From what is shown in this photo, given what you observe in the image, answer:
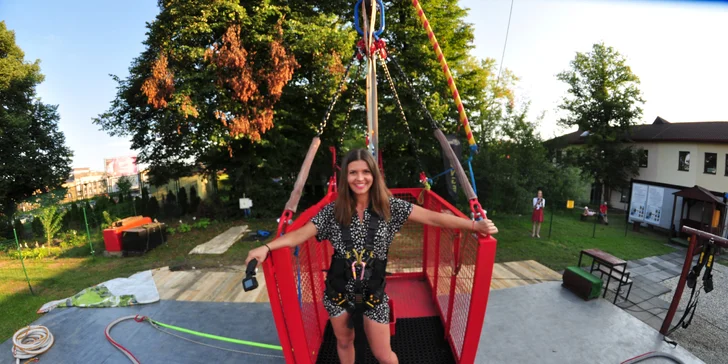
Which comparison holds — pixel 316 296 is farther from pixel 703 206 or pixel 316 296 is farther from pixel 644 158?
pixel 644 158

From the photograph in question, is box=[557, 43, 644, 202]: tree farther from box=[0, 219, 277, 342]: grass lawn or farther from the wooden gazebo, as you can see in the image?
box=[0, 219, 277, 342]: grass lawn

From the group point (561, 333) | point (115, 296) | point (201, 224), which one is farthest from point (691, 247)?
point (201, 224)

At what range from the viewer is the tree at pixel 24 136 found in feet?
40.8

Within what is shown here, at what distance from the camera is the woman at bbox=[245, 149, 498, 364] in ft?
6.77

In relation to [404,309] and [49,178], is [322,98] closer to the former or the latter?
[404,309]

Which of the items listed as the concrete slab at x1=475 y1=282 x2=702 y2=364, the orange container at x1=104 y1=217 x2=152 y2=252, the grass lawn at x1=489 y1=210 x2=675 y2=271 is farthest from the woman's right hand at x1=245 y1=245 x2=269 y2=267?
the orange container at x1=104 y1=217 x2=152 y2=252

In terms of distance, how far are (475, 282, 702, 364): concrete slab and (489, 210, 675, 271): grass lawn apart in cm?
284

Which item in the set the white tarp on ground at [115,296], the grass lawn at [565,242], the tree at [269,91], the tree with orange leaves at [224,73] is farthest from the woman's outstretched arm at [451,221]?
the tree with orange leaves at [224,73]

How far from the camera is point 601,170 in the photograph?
21594 mm

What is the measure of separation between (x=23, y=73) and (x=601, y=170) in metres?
30.5

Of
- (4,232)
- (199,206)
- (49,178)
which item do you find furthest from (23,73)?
(199,206)

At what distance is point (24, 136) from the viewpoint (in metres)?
12.8

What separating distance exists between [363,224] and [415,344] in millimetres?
1822

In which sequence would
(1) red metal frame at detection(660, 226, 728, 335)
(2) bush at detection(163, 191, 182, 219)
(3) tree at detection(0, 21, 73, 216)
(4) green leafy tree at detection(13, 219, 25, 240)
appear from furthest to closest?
(2) bush at detection(163, 191, 182, 219), (3) tree at detection(0, 21, 73, 216), (4) green leafy tree at detection(13, 219, 25, 240), (1) red metal frame at detection(660, 226, 728, 335)
